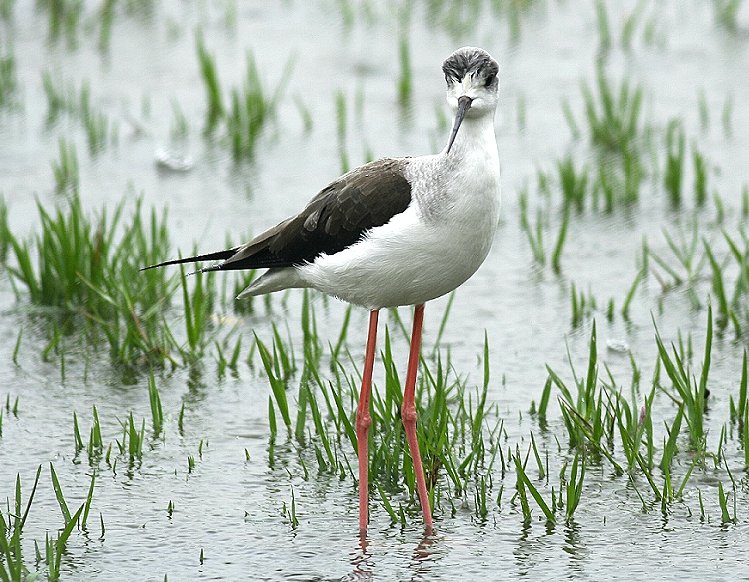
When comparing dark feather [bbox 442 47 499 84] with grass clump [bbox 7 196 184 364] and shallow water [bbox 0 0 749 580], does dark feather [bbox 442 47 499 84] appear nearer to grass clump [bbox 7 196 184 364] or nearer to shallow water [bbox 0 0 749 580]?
shallow water [bbox 0 0 749 580]

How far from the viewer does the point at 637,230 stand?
8.62 meters

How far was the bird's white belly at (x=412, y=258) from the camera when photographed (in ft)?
16.1

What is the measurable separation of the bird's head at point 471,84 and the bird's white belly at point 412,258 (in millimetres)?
300

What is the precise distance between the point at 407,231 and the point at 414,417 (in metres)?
0.88

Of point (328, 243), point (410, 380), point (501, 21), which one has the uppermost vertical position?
point (501, 21)

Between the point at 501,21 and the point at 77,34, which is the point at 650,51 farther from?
the point at 77,34

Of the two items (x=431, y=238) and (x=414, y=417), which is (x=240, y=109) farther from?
(x=431, y=238)

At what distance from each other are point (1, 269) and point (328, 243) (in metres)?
3.24

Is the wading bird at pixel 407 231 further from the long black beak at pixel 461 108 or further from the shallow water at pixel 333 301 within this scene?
the shallow water at pixel 333 301

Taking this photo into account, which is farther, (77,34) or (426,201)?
(77,34)

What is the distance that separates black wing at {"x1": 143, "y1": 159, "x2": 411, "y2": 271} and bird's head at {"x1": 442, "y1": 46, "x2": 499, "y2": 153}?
1.23 ft

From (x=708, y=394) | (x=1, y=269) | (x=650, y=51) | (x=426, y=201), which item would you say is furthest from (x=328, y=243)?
(x=650, y=51)

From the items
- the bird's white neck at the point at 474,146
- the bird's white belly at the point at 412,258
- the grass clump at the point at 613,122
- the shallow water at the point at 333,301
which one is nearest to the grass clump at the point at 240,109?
the shallow water at the point at 333,301

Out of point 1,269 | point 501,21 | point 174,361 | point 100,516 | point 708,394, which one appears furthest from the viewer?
point 501,21
